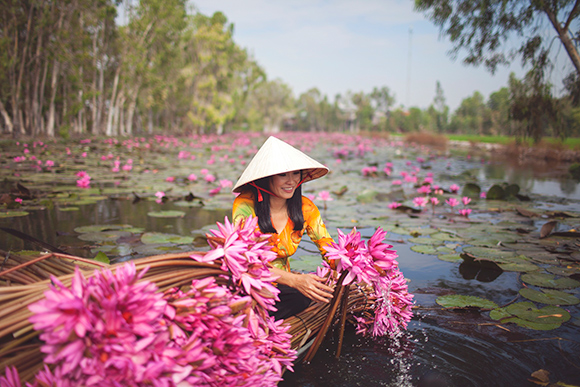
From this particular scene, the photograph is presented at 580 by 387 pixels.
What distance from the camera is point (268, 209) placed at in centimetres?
181

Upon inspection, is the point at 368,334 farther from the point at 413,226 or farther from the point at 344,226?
the point at 413,226

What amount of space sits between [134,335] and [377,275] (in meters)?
0.87

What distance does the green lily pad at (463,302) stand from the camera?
2.11 m

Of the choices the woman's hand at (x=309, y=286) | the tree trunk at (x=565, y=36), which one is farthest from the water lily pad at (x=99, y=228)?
the tree trunk at (x=565, y=36)

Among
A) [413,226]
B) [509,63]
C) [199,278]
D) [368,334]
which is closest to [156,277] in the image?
[199,278]

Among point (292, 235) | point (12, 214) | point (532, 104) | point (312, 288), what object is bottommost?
point (12, 214)

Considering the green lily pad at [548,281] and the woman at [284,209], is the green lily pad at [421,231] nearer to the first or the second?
the green lily pad at [548,281]

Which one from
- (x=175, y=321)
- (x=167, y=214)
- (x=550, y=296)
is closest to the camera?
(x=175, y=321)

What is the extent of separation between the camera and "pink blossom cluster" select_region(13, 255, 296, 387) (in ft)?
2.51

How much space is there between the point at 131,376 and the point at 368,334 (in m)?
1.29

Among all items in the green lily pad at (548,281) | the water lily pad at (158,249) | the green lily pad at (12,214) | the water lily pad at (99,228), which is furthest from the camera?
the green lily pad at (12,214)

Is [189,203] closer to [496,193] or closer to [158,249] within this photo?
[158,249]

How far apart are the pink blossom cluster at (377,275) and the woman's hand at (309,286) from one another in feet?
0.34

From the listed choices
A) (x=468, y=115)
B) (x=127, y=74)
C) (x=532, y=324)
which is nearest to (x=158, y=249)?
(x=532, y=324)
